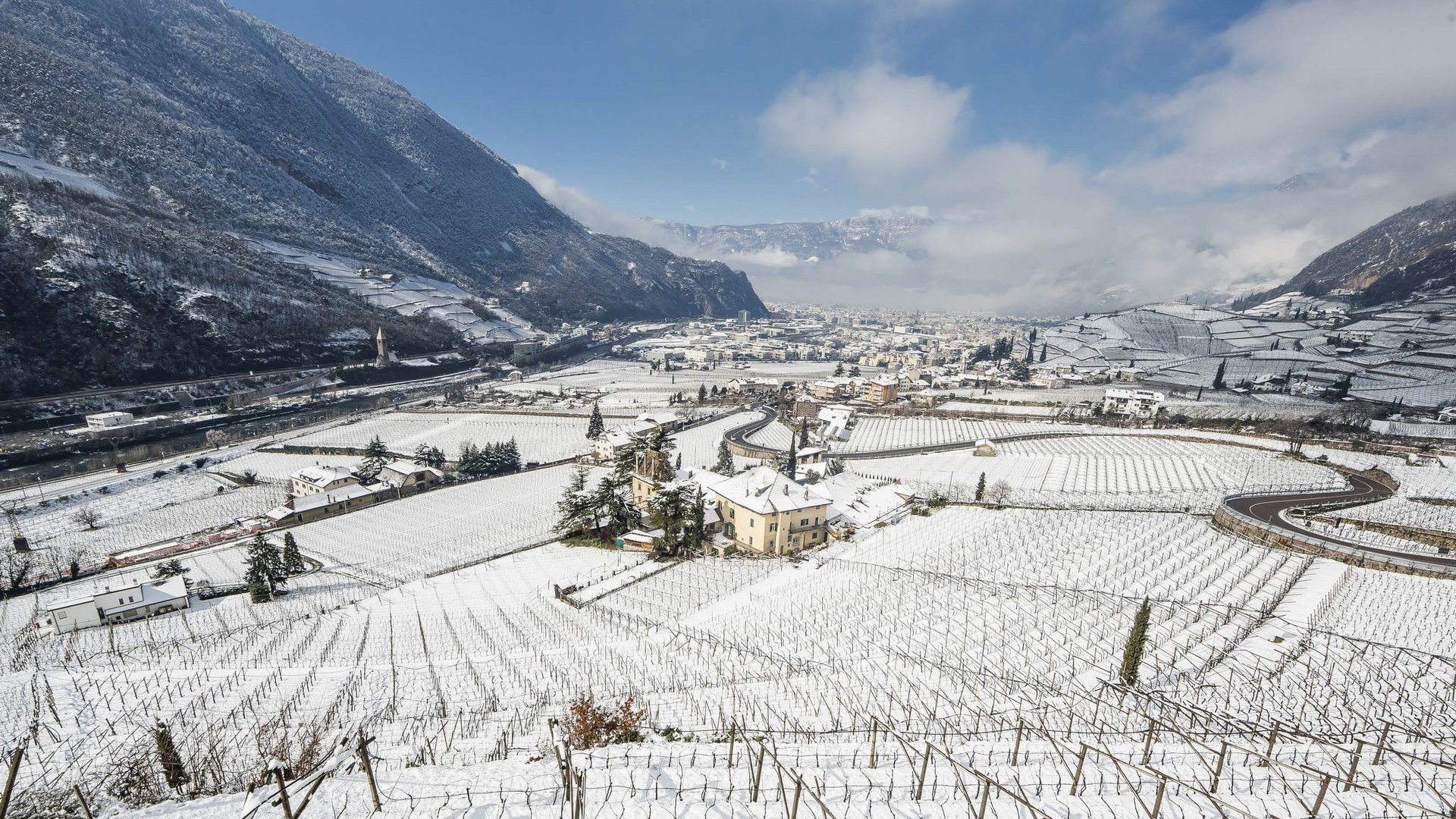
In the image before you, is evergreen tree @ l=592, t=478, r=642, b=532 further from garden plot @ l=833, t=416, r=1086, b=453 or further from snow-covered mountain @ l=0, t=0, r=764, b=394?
snow-covered mountain @ l=0, t=0, r=764, b=394

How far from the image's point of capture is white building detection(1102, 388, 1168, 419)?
226ft

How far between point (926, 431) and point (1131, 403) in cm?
3300

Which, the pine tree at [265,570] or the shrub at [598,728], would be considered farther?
the pine tree at [265,570]

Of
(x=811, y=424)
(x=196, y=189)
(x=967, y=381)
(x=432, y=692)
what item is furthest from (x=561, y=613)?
(x=196, y=189)

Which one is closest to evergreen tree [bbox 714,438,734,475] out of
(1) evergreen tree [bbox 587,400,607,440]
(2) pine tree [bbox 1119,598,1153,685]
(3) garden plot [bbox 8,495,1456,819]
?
(3) garden plot [bbox 8,495,1456,819]

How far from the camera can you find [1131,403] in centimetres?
7106

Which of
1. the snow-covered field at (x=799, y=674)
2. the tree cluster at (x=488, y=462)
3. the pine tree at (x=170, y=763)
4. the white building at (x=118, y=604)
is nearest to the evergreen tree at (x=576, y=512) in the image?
the snow-covered field at (x=799, y=674)

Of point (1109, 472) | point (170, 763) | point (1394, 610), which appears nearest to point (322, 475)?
point (170, 763)

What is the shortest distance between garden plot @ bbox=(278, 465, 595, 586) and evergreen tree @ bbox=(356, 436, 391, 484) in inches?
205

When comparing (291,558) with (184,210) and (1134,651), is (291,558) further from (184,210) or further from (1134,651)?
(184,210)

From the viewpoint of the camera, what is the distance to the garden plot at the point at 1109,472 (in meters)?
34.6

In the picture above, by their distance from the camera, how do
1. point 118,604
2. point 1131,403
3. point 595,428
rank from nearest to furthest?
point 118,604
point 595,428
point 1131,403

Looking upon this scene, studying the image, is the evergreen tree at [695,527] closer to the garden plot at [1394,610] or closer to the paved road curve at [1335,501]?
the garden plot at [1394,610]

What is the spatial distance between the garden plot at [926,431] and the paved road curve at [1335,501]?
75.9ft
